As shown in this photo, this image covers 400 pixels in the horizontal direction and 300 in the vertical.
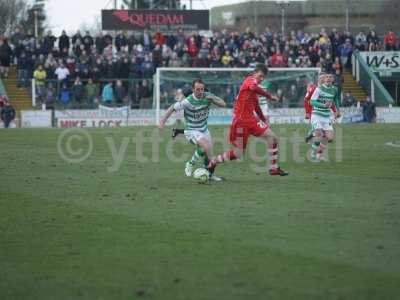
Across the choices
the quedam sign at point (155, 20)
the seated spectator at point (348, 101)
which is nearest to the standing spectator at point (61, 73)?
the quedam sign at point (155, 20)

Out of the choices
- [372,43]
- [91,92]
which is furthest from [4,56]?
[372,43]

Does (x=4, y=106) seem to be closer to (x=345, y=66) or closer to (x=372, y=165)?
(x=345, y=66)

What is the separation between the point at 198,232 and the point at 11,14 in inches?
2685

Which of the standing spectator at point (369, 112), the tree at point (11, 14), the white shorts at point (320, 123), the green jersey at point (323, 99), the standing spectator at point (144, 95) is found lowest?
the standing spectator at point (369, 112)

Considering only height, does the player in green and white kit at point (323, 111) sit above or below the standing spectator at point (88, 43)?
below

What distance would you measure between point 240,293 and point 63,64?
1405 inches

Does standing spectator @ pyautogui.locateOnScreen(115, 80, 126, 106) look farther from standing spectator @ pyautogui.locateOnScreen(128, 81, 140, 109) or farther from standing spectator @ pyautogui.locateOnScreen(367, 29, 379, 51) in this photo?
standing spectator @ pyautogui.locateOnScreen(367, 29, 379, 51)

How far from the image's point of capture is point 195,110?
57.2ft

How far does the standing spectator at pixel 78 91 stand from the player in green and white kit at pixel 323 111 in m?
21.2

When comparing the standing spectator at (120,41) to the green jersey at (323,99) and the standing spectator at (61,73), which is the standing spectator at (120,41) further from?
the green jersey at (323,99)

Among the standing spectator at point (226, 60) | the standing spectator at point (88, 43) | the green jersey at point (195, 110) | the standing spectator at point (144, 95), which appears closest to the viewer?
the green jersey at point (195, 110)

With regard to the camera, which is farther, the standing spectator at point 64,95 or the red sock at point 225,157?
the standing spectator at point 64,95

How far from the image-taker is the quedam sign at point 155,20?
161ft

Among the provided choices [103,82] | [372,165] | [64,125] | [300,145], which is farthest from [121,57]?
[372,165]
